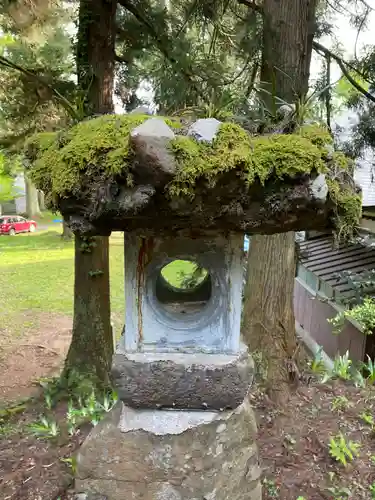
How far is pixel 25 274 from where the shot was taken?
14039 mm

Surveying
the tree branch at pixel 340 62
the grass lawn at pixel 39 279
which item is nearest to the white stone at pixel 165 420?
the tree branch at pixel 340 62

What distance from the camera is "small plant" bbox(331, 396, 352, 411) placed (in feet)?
13.8

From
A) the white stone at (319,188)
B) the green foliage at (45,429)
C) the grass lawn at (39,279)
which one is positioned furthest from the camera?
the grass lawn at (39,279)

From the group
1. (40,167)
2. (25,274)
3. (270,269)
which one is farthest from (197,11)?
(25,274)

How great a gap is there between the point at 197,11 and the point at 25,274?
1123 centimetres

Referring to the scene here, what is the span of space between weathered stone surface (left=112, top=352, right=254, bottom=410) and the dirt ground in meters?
1.10

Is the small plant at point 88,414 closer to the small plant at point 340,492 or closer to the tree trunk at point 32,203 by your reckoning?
the small plant at point 340,492

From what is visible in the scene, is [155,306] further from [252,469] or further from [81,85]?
[81,85]

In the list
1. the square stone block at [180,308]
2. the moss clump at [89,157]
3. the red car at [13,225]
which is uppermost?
the moss clump at [89,157]

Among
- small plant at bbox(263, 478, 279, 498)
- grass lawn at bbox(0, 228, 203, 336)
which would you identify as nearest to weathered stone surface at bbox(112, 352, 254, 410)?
small plant at bbox(263, 478, 279, 498)

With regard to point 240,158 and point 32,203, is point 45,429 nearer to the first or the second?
point 240,158

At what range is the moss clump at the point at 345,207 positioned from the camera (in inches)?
79.4

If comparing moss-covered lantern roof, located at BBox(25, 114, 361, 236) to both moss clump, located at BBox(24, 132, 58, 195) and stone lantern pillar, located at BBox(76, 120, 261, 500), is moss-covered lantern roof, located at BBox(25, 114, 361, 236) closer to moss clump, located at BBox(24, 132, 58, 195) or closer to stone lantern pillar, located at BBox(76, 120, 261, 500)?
moss clump, located at BBox(24, 132, 58, 195)

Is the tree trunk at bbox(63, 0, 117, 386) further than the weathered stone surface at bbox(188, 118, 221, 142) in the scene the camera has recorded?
Yes
